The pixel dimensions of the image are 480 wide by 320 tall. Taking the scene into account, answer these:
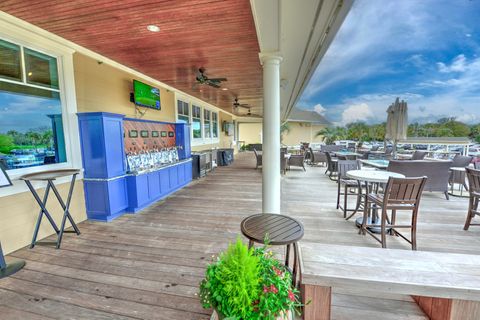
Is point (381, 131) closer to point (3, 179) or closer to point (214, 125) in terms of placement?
point (214, 125)

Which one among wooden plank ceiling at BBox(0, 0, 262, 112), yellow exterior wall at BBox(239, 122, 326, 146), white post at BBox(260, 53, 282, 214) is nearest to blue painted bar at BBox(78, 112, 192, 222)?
wooden plank ceiling at BBox(0, 0, 262, 112)

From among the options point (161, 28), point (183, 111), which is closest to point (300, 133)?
point (183, 111)

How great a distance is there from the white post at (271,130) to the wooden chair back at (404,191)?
1359mm

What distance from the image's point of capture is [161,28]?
2.75 m

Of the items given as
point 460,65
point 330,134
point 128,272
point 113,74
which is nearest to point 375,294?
point 128,272

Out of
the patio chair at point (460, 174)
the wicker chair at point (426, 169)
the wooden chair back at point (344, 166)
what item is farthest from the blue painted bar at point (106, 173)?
the patio chair at point (460, 174)

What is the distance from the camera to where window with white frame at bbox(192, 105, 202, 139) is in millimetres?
7914

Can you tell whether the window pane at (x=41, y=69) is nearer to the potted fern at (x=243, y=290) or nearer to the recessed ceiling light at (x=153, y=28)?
the recessed ceiling light at (x=153, y=28)

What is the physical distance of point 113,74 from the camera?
4.02m

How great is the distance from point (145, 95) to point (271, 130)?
11.1 feet

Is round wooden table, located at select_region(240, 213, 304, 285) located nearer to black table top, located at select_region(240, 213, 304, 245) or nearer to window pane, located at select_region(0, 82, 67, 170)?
black table top, located at select_region(240, 213, 304, 245)

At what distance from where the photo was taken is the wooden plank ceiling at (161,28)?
2.28 meters

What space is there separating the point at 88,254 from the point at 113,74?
10.7 ft

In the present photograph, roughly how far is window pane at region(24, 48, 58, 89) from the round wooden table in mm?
3532
